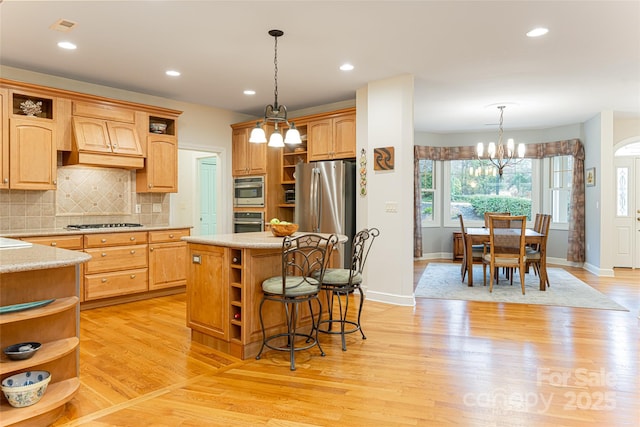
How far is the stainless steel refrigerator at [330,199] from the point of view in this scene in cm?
536

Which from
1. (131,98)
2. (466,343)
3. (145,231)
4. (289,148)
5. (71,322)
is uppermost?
(131,98)

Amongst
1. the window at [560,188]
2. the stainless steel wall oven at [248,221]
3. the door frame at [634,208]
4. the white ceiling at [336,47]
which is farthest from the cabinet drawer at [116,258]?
the door frame at [634,208]

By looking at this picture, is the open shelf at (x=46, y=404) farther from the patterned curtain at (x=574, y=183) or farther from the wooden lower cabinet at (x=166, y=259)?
the patterned curtain at (x=574, y=183)

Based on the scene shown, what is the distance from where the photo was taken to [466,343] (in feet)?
11.3

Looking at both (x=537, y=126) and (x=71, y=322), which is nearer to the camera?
(x=71, y=322)

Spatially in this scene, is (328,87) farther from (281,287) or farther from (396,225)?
(281,287)

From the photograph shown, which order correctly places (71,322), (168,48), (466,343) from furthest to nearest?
(168,48), (466,343), (71,322)

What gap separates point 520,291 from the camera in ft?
18.0

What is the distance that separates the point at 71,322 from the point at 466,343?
2897 mm

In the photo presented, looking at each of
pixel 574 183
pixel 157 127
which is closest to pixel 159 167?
pixel 157 127

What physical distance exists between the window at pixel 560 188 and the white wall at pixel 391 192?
4.74 metres

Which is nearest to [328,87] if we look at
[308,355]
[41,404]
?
[308,355]

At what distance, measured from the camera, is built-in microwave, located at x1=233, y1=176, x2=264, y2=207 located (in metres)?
6.21

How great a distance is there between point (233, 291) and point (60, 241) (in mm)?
2349
